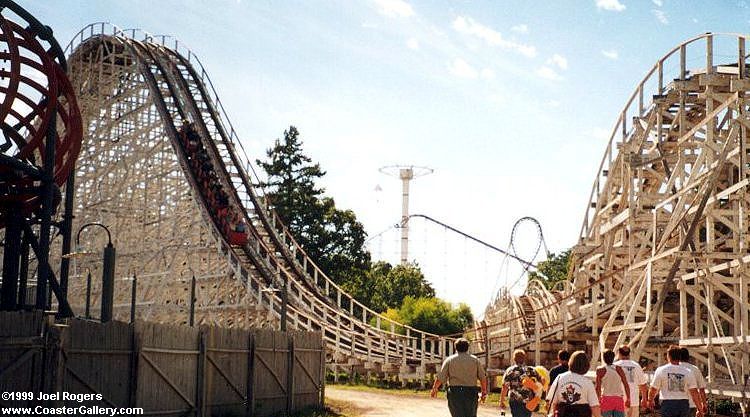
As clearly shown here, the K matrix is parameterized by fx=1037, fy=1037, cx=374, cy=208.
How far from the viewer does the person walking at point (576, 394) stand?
9016mm

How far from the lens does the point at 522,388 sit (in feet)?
36.6

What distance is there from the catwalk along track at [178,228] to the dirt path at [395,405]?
4444 mm

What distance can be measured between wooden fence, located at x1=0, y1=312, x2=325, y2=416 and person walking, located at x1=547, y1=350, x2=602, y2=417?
19.0 ft

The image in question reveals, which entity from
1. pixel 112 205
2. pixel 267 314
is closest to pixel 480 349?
pixel 267 314

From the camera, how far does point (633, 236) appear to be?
23.5 m

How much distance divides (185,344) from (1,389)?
308 centimetres

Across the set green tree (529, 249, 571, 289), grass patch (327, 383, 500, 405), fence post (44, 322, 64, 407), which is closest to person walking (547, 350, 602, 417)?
fence post (44, 322, 64, 407)

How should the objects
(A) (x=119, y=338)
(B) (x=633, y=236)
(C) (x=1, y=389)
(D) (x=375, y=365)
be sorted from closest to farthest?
(C) (x=1, y=389) → (A) (x=119, y=338) → (B) (x=633, y=236) → (D) (x=375, y=365)

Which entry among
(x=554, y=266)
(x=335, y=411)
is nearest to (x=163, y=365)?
(x=335, y=411)

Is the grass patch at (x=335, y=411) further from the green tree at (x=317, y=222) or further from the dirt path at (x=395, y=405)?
the green tree at (x=317, y=222)

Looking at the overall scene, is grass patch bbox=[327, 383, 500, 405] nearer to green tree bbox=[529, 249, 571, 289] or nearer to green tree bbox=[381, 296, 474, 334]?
green tree bbox=[381, 296, 474, 334]

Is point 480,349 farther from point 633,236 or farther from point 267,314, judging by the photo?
point 633,236

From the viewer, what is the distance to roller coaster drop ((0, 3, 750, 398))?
1911 cm

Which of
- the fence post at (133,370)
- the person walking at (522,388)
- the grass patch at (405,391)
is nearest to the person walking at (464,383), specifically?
the person walking at (522,388)
